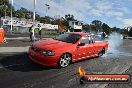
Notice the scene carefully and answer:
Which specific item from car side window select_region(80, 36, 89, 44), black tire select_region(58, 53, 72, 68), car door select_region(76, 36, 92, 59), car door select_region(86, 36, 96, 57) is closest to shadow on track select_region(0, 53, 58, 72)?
black tire select_region(58, 53, 72, 68)

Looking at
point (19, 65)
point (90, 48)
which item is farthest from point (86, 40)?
point (19, 65)

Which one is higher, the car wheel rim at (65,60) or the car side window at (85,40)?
the car side window at (85,40)

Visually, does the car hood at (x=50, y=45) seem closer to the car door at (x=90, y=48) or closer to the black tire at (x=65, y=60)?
the black tire at (x=65, y=60)

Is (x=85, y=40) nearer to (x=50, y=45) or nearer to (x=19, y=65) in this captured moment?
(x=50, y=45)

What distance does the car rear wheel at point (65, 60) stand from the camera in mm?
10427

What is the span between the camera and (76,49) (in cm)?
1129

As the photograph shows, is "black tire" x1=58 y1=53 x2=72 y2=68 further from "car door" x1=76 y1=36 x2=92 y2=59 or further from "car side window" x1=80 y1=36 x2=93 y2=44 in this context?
"car side window" x1=80 y1=36 x2=93 y2=44

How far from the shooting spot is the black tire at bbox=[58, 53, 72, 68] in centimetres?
1041

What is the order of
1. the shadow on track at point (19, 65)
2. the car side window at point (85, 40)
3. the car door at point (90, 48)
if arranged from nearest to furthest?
the shadow on track at point (19, 65)
the car side window at point (85, 40)
the car door at point (90, 48)

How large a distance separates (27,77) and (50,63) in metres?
1.69

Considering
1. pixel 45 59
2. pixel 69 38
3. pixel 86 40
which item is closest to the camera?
pixel 45 59

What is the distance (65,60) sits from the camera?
34.9ft

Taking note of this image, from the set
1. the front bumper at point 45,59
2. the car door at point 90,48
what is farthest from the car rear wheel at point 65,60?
the car door at point 90,48

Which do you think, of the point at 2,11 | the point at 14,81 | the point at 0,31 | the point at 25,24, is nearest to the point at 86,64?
the point at 14,81
